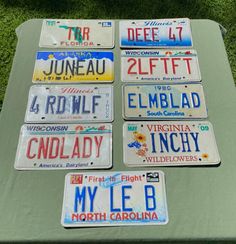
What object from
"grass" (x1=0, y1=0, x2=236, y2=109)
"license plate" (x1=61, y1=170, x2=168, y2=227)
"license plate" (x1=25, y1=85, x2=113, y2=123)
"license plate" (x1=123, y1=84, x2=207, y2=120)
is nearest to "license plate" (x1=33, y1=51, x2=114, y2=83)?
"license plate" (x1=25, y1=85, x2=113, y2=123)

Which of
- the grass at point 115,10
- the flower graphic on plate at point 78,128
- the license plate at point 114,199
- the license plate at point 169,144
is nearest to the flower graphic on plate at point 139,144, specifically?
the license plate at point 169,144

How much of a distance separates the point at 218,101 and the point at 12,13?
2493 millimetres

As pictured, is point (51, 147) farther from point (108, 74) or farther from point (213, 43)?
point (213, 43)

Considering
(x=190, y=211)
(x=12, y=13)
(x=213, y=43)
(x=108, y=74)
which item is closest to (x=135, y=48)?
(x=108, y=74)

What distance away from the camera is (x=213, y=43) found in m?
2.45

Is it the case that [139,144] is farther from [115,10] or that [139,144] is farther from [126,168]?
[115,10]

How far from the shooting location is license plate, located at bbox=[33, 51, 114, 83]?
7.25 ft

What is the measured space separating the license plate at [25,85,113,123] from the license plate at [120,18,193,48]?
0.41 m

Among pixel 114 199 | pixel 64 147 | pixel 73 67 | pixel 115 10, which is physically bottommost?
pixel 114 199

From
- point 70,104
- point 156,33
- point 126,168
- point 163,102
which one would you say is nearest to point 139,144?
point 126,168

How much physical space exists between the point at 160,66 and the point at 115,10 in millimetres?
1747

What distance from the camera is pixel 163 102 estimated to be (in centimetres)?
209

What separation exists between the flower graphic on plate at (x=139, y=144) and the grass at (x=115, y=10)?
208 centimetres

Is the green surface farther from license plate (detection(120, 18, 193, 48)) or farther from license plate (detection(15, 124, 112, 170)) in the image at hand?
license plate (detection(120, 18, 193, 48))
